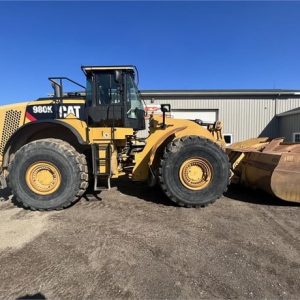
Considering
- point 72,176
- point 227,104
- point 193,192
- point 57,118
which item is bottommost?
point 193,192

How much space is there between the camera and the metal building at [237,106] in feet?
61.6

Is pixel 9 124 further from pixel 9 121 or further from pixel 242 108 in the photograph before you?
pixel 242 108

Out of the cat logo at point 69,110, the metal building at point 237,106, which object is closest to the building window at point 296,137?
the metal building at point 237,106

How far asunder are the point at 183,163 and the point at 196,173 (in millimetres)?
338

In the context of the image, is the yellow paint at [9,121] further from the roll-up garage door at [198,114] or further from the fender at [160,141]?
the roll-up garage door at [198,114]

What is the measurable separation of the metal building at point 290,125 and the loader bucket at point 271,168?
1034cm

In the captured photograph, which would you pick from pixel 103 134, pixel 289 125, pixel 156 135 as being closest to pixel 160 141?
pixel 156 135

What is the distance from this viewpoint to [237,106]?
18.9 meters

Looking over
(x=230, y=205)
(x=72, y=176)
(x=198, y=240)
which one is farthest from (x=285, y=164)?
(x=72, y=176)

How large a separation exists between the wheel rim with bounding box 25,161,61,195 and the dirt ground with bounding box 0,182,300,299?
0.48 m

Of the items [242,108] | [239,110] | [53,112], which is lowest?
[53,112]

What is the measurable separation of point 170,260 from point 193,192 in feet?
7.84

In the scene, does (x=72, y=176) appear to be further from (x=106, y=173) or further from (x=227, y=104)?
(x=227, y=104)

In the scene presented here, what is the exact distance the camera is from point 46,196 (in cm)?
596
